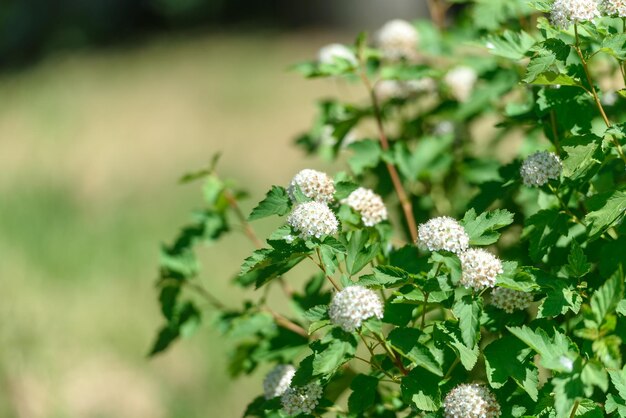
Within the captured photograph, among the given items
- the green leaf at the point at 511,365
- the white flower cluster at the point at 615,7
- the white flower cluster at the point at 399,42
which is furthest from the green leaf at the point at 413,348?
the white flower cluster at the point at 399,42

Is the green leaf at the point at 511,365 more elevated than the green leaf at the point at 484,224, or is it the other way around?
the green leaf at the point at 484,224

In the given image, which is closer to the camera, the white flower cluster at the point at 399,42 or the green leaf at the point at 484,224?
the green leaf at the point at 484,224

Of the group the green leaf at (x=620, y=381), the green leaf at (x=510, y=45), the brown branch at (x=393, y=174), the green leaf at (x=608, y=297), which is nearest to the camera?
the green leaf at (x=608, y=297)

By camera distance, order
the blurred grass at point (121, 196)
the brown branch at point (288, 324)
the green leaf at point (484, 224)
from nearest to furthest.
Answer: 1. the green leaf at point (484, 224)
2. the brown branch at point (288, 324)
3. the blurred grass at point (121, 196)

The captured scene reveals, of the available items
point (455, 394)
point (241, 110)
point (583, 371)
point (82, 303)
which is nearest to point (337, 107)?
point (455, 394)

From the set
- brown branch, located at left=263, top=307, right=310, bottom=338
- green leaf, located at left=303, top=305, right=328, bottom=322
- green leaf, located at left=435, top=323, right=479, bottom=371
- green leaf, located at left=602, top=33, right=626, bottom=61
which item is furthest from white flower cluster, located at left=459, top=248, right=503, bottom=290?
brown branch, located at left=263, top=307, right=310, bottom=338

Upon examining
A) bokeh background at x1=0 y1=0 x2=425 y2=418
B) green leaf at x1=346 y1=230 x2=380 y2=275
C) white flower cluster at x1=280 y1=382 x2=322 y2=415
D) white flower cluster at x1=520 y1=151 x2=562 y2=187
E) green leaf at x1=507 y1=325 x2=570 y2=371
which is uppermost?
white flower cluster at x1=520 y1=151 x2=562 y2=187

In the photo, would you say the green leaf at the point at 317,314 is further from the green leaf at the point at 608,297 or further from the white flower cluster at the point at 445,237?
the green leaf at the point at 608,297

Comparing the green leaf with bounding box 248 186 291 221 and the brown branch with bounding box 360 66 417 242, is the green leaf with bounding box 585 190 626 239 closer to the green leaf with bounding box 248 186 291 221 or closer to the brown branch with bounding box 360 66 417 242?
the green leaf with bounding box 248 186 291 221
